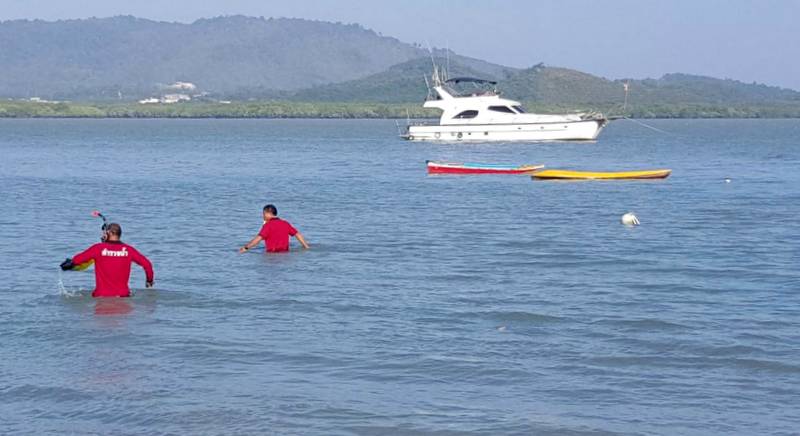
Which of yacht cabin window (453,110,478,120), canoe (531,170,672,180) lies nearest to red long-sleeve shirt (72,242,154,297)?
canoe (531,170,672,180)

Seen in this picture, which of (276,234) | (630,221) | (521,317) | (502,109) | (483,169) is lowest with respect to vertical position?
(483,169)

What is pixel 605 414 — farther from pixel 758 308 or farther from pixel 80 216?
pixel 80 216

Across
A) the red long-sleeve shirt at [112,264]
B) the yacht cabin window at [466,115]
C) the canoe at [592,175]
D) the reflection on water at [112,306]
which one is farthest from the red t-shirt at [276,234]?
the yacht cabin window at [466,115]

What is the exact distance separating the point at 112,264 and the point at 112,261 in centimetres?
6

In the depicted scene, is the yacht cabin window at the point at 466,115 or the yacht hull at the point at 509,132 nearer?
the yacht hull at the point at 509,132

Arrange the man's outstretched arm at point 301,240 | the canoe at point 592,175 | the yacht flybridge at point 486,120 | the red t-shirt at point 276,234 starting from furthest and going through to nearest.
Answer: the yacht flybridge at point 486,120 → the canoe at point 592,175 → the man's outstretched arm at point 301,240 → the red t-shirt at point 276,234

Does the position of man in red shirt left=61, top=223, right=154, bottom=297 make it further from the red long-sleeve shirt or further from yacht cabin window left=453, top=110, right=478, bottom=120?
yacht cabin window left=453, top=110, right=478, bottom=120

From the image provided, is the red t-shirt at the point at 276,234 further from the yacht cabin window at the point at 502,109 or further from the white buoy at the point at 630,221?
the yacht cabin window at the point at 502,109

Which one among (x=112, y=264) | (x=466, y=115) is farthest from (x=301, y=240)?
(x=466, y=115)

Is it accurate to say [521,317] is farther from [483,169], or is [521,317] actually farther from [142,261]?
[483,169]

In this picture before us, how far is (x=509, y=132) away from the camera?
69.1 meters

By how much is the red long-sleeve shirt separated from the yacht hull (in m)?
53.2

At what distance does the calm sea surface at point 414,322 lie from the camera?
37.6 ft

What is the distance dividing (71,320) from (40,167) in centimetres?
4064
